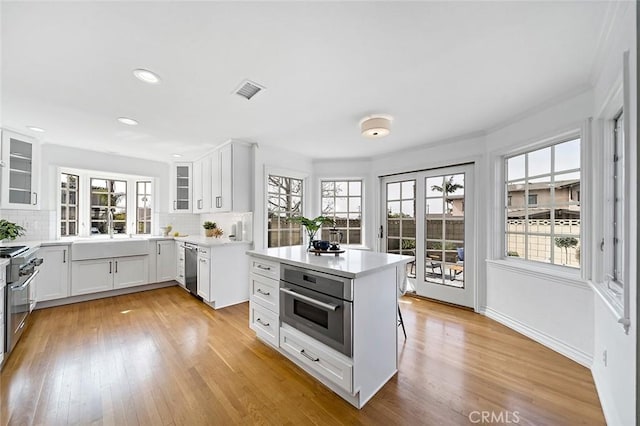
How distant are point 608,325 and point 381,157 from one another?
332cm

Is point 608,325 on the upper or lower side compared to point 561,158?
lower

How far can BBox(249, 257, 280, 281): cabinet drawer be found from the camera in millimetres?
2239

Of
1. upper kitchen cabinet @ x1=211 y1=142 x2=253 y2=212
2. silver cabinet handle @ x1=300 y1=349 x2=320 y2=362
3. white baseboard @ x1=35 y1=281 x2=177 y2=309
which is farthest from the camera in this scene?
upper kitchen cabinet @ x1=211 y1=142 x2=253 y2=212

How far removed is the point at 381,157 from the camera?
14.3 ft

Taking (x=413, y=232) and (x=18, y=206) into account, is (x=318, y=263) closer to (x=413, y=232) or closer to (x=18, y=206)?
(x=413, y=232)

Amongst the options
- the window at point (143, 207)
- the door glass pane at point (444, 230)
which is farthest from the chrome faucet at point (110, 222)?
the door glass pane at point (444, 230)

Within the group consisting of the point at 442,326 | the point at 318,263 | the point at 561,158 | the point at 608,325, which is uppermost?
the point at 561,158

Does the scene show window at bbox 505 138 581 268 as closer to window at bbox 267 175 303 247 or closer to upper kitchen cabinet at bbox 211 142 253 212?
window at bbox 267 175 303 247

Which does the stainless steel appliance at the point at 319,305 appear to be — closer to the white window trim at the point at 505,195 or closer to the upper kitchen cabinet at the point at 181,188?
the white window trim at the point at 505,195

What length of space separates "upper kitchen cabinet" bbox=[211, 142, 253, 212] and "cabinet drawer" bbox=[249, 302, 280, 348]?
5.48ft

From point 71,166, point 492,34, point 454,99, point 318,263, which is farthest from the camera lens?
point 71,166

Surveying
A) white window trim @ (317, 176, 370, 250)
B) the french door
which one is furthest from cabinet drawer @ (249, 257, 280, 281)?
the french door

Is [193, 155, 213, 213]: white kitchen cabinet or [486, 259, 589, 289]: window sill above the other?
[193, 155, 213, 213]: white kitchen cabinet

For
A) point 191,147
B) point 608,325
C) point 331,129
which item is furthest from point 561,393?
point 191,147
